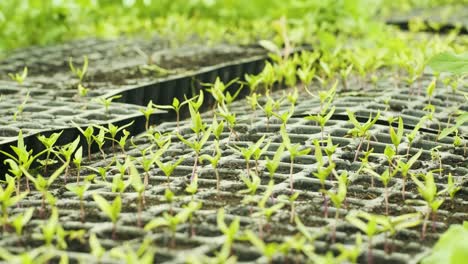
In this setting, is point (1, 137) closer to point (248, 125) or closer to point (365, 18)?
point (248, 125)

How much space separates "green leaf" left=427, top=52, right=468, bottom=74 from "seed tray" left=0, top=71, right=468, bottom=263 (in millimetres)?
295

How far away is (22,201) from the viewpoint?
2.16m

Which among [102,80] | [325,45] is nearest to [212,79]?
[102,80]

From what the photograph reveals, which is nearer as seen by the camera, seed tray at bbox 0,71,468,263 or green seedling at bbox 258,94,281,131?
seed tray at bbox 0,71,468,263

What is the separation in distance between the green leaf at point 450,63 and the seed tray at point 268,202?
0.97 feet

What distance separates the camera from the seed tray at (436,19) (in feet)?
21.4

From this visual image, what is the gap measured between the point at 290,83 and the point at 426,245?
1.81m

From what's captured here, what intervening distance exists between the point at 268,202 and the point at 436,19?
5.31 meters

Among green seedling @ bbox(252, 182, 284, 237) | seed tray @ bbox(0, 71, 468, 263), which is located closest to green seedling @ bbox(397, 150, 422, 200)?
seed tray @ bbox(0, 71, 468, 263)

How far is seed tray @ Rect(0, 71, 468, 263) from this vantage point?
1.79 m

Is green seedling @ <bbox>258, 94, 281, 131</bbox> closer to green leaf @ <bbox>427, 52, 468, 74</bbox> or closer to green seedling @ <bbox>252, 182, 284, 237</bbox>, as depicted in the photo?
green leaf @ <bbox>427, 52, 468, 74</bbox>

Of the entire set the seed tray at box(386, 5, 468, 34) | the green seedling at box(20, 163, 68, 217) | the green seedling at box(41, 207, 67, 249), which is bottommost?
the green seedling at box(41, 207, 67, 249)

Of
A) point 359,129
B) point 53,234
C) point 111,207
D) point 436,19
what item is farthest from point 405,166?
point 436,19

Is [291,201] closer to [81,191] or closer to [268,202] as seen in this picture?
[268,202]
